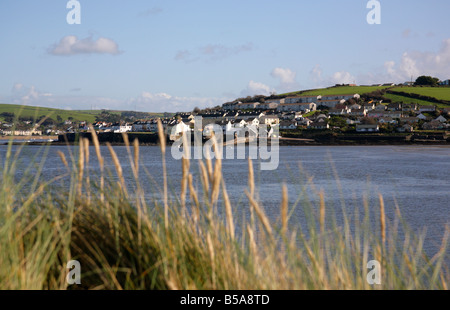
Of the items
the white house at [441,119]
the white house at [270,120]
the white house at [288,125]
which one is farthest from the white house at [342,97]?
the white house at [441,119]

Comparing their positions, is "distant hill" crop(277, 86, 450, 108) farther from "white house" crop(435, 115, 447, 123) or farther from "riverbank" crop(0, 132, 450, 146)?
"riverbank" crop(0, 132, 450, 146)

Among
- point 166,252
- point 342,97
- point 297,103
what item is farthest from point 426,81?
point 166,252

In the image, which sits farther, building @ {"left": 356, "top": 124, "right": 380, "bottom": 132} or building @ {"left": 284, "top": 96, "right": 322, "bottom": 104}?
building @ {"left": 284, "top": 96, "right": 322, "bottom": 104}

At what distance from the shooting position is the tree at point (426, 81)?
154 meters

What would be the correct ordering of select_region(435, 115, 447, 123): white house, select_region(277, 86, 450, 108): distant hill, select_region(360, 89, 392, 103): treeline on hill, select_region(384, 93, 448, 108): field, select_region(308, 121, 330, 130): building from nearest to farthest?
select_region(435, 115, 447, 123): white house < select_region(308, 121, 330, 130): building < select_region(384, 93, 448, 108): field < select_region(277, 86, 450, 108): distant hill < select_region(360, 89, 392, 103): treeline on hill

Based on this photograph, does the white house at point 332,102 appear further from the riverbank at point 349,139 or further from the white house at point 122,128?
the white house at point 122,128

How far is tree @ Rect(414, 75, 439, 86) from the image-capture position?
154 meters

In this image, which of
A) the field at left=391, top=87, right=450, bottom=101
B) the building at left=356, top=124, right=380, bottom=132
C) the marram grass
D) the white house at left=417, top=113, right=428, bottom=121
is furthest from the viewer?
the field at left=391, top=87, right=450, bottom=101

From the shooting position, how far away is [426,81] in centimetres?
15562

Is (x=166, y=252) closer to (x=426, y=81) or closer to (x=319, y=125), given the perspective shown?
(x=319, y=125)

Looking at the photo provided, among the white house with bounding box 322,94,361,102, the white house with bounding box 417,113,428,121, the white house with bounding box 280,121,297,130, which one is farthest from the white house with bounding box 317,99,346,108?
the white house with bounding box 417,113,428,121

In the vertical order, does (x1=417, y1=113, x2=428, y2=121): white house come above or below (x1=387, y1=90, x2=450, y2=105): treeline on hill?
below
